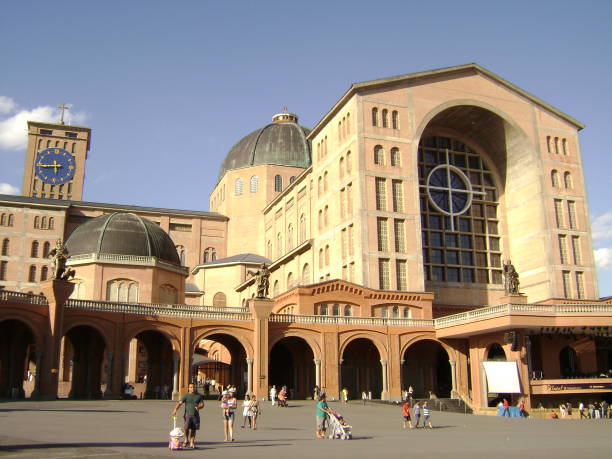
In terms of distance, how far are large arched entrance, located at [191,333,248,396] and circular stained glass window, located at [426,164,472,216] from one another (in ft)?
76.7

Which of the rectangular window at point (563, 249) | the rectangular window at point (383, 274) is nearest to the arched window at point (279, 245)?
the rectangular window at point (383, 274)

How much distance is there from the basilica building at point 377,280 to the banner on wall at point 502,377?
114 millimetres

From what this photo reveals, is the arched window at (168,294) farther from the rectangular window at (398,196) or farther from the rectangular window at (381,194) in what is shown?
the rectangular window at (398,196)

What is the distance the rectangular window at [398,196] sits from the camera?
190ft

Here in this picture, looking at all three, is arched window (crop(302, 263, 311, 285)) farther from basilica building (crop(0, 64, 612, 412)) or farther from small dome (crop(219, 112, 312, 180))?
small dome (crop(219, 112, 312, 180))

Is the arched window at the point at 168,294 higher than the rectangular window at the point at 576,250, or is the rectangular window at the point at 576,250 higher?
the rectangular window at the point at 576,250

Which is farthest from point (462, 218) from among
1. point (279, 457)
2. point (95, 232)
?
point (279, 457)

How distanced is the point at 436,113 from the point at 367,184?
10.7 meters

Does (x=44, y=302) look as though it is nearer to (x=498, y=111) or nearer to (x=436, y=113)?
(x=436, y=113)

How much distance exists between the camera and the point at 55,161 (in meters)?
95.1

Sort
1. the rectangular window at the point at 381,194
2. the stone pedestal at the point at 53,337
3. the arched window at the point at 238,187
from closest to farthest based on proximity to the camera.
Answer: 1. the stone pedestal at the point at 53,337
2. the rectangular window at the point at 381,194
3. the arched window at the point at 238,187

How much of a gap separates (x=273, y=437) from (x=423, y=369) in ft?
112

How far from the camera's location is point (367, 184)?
56875 millimetres

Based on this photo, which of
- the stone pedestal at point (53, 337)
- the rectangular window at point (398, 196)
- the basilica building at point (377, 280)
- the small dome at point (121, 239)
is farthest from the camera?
the rectangular window at point (398, 196)
